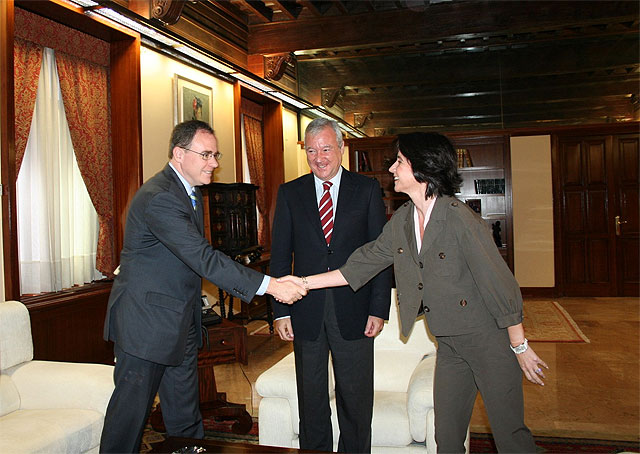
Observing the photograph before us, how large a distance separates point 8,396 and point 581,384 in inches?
161

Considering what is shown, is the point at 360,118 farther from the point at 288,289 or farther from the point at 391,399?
the point at 288,289

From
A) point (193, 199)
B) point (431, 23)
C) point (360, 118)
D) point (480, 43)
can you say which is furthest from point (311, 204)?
point (360, 118)

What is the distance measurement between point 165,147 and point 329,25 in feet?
8.99

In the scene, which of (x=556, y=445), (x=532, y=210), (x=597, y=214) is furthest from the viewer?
(x=532, y=210)

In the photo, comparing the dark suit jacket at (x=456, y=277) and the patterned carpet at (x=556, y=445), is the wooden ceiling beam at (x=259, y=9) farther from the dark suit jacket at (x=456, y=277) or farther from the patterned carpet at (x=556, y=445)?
the dark suit jacket at (x=456, y=277)

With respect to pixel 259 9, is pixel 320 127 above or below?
below

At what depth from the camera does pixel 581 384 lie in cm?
445

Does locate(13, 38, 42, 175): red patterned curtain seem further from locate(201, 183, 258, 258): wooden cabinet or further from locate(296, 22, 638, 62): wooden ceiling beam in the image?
locate(296, 22, 638, 62): wooden ceiling beam

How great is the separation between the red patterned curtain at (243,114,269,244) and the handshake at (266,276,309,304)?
6322 mm

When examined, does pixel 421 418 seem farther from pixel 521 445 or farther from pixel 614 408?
pixel 614 408

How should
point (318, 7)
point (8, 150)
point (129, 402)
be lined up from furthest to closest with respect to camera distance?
point (318, 7) < point (8, 150) < point (129, 402)

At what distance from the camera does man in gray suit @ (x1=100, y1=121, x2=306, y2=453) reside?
92.1 inches

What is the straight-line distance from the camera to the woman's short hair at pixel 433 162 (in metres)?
2.07

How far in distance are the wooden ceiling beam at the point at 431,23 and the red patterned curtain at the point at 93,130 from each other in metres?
2.73
